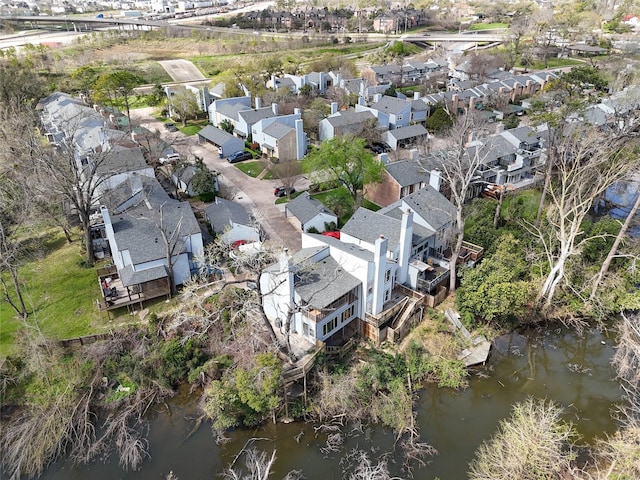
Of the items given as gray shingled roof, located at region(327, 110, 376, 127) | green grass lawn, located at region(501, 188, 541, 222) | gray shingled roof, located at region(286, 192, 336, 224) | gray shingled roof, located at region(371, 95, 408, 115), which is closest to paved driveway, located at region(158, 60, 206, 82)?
gray shingled roof, located at region(371, 95, 408, 115)

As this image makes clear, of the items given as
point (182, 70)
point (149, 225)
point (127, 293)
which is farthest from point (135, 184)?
point (182, 70)

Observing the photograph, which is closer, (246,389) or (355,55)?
(246,389)

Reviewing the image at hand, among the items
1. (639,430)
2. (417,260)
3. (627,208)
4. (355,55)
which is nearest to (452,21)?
(355,55)

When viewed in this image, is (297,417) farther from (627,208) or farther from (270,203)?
(627,208)

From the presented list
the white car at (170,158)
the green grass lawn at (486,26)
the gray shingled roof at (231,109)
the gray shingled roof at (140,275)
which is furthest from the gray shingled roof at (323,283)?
the green grass lawn at (486,26)

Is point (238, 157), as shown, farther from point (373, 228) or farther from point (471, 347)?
point (471, 347)

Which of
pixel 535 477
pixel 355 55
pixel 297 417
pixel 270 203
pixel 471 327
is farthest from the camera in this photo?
pixel 355 55

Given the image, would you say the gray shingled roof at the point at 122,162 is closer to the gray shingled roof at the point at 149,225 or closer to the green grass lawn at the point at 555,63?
the gray shingled roof at the point at 149,225
